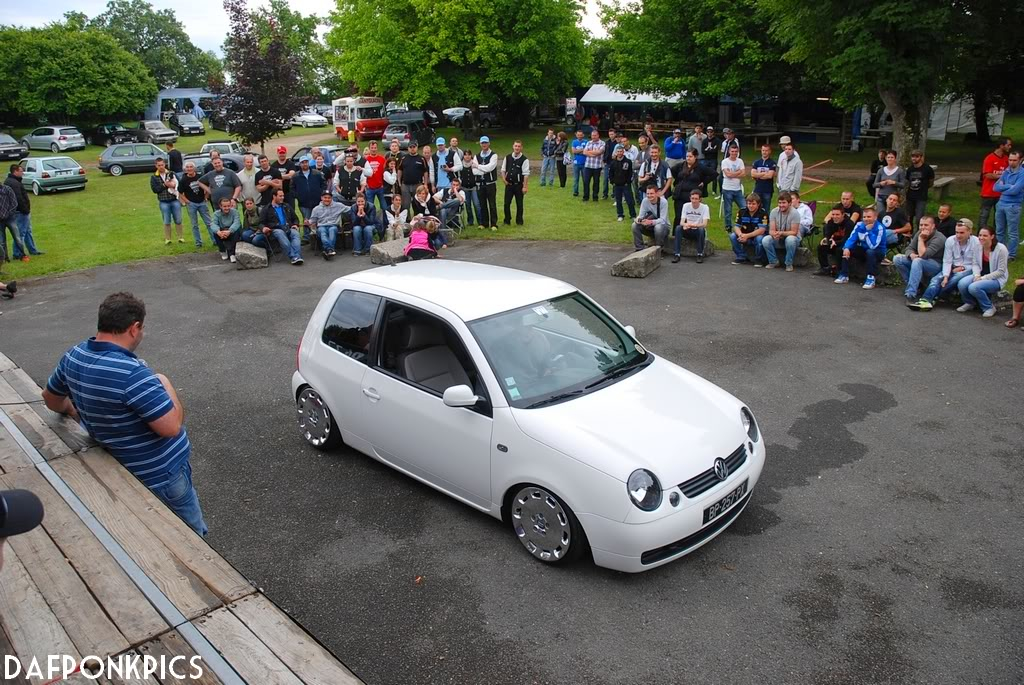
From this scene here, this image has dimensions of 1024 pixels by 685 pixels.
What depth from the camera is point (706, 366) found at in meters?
9.01

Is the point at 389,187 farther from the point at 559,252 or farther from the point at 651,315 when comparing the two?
the point at 651,315

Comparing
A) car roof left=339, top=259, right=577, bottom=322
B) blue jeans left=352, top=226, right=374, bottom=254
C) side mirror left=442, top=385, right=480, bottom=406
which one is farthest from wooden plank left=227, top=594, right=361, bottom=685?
blue jeans left=352, top=226, right=374, bottom=254

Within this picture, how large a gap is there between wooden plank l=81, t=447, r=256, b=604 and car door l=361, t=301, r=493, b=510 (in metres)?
2.06

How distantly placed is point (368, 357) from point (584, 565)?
2.47 metres

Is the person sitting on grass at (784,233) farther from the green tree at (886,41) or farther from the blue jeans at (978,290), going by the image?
the green tree at (886,41)

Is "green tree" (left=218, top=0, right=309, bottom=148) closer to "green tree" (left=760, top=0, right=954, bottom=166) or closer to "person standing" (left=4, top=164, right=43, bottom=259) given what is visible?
"person standing" (left=4, top=164, right=43, bottom=259)

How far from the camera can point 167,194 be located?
1656 cm

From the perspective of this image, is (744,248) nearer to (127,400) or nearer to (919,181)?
(919,181)

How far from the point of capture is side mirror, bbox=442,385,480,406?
522cm

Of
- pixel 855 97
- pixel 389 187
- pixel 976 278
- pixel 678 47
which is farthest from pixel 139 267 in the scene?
pixel 678 47

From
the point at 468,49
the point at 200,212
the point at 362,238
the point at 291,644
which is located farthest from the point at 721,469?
the point at 468,49

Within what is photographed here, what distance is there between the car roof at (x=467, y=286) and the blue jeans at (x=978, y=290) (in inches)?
275

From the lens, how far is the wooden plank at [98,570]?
3.07m

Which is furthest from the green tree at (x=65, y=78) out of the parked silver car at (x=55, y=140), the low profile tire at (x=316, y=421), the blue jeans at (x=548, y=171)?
the low profile tire at (x=316, y=421)
